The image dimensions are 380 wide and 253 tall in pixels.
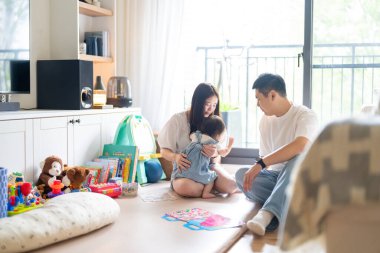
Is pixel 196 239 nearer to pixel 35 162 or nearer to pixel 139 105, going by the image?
pixel 35 162

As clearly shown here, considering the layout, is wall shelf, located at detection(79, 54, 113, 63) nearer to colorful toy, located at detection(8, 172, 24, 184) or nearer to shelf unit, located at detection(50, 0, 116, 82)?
shelf unit, located at detection(50, 0, 116, 82)

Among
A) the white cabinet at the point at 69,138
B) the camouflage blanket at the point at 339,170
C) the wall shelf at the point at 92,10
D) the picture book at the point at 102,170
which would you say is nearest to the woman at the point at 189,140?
the picture book at the point at 102,170

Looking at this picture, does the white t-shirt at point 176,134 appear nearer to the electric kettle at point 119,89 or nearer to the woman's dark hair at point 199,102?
the woman's dark hair at point 199,102

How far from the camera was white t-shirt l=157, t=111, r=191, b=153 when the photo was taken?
3.35 m

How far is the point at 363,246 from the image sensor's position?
954mm

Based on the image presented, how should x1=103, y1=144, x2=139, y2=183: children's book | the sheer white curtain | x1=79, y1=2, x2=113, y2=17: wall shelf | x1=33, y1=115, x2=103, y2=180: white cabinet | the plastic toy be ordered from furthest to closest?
1. the sheer white curtain
2. x1=79, y1=2, x2=113, y2=17: wall shelf
3. the plastic toy
4. x1=103, y1=144, x2=139, y2=183: children's book
5. x1=33, y1=115, x2=103, y2=180: white cabinet

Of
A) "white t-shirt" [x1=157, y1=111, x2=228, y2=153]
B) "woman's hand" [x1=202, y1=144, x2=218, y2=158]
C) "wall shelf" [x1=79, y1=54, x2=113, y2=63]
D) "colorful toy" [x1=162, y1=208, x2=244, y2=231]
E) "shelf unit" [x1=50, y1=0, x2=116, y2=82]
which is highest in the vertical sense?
"shelf unit" [x1=50, y1=0, x2=116, y2=82]

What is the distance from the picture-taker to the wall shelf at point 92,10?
3.89 meters

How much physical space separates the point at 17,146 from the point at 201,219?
3.96 feet

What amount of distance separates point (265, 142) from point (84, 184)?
125 cm

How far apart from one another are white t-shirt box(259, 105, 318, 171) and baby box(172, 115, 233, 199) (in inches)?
12.7

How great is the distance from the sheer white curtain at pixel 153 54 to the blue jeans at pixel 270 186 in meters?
1.58

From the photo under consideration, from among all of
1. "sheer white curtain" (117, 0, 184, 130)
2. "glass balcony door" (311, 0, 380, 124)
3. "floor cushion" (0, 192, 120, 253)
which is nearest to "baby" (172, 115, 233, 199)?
"floor cushion" (0, 192, 120, 253)

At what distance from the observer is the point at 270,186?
2.91 m
